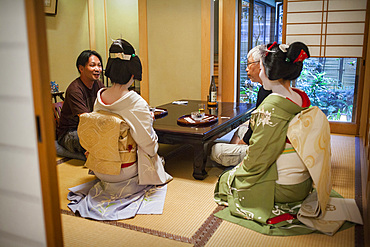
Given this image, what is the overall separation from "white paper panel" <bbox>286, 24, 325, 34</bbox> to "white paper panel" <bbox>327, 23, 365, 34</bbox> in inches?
6.2

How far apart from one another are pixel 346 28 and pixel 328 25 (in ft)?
0.77

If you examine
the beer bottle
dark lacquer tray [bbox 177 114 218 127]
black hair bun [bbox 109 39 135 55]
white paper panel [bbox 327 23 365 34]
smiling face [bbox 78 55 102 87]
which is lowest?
dark lacquer tray [bbox 177 114 218 127]

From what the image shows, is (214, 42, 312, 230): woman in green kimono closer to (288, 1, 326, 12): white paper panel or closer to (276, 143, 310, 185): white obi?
(276, 143, 310, 185): white obi

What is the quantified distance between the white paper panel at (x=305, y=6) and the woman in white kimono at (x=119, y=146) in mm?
3130

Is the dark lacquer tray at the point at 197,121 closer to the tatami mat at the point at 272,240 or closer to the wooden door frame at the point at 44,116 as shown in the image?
the tatami mat at the point at 272,240

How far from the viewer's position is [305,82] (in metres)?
5.36

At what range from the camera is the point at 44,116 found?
1271mm

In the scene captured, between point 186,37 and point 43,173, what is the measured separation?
189 inches

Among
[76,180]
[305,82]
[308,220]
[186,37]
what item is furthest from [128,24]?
[308,220]

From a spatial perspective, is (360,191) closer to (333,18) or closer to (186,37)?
(333,18)

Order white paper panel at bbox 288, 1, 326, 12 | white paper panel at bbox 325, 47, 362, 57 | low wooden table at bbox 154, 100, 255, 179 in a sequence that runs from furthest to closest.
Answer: white paper panel at bbox 288, 1, 326, 12 < white paper panel at bbox 325, 47, 362, 57 < low wooden table at bbox 154, 100, 255, 179

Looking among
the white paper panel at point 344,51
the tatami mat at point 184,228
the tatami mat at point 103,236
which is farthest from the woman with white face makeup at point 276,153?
the white paper panel at point 344,51

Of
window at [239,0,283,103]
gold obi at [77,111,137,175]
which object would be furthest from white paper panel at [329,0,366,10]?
gold obi at [77,111,137,175]

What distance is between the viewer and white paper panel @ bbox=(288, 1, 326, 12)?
492 centimetres
